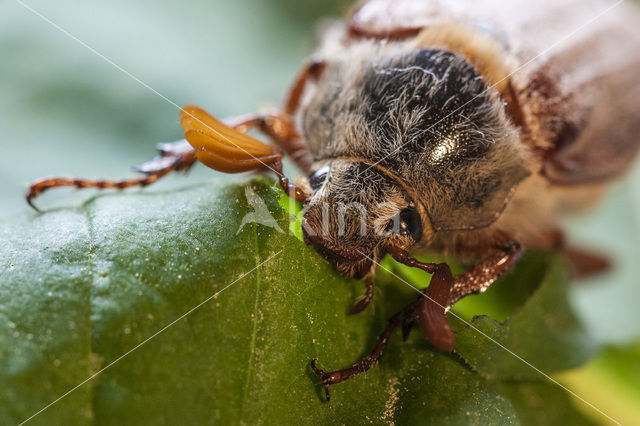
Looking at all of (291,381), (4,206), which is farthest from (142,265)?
(4,206)

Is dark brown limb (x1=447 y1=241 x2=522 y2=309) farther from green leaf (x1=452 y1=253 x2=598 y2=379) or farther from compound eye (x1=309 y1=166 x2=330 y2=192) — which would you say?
compound eye (x1=309 y1=166 x2=330 y2=192)

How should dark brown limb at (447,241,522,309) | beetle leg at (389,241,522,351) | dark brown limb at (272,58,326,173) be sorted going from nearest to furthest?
beetle leg at (389,241,522,351)
dark brown limb at (447,241,522,309)
dark brown limb at (272,58,326,173)

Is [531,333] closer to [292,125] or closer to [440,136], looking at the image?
[440,136]

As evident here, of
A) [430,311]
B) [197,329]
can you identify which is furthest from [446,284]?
[197,329]

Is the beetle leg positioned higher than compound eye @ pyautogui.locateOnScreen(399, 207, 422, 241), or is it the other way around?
compound eye @ pyautogui.locateOnScreen(399, 207, 422, 241)

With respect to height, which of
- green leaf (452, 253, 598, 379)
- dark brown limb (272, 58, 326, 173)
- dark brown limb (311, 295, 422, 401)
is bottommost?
green leaf (452, 253, 598, 379)

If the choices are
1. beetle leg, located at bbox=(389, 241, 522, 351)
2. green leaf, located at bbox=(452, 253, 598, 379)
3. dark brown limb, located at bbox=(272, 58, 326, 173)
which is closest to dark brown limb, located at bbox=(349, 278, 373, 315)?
beetle leg, located at bbox=(389, 241, 522, 351)

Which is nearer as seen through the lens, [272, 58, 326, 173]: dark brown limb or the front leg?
the front leg
